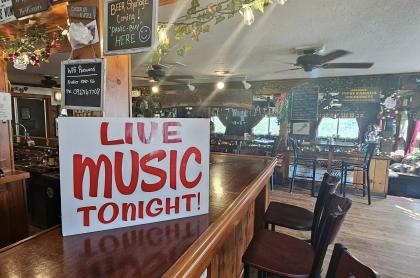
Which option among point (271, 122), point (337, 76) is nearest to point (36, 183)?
point (271, 122)

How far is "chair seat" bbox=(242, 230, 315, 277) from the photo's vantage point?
4.36 feet

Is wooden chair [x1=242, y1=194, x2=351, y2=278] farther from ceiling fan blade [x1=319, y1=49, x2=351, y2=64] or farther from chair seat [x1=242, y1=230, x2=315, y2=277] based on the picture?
ceiling fan blade [x1=319, y1=49, x2=351, y2=64]

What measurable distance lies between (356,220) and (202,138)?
3733 mm

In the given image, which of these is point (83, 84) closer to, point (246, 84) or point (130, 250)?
point (130, 250)

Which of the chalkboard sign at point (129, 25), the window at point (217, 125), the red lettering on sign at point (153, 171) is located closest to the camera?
the red lettering on sign at point (153, 171)

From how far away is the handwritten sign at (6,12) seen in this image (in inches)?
62.5

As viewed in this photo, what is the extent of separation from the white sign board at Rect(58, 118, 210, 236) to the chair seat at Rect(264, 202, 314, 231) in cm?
112

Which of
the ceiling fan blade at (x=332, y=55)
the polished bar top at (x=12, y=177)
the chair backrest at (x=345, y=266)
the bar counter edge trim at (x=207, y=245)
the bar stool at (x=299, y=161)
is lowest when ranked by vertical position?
the bar stool at (x=299, y=161)

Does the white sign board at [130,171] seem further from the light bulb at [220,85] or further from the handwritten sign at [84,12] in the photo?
the light bulb at [220,85]

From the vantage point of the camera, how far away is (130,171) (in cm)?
93

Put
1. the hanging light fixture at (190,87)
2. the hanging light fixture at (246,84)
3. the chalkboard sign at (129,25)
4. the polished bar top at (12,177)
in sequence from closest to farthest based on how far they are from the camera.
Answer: the chalkboard sign at (129,25)
the polished bar top at (12,177)
the hanging light fixture at (246,84)
the hanging light fixture at (190,87)

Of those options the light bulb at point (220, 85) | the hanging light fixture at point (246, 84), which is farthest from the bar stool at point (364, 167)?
the light bulb at point (220, 85)

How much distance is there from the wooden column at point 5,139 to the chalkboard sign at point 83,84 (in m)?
1.78

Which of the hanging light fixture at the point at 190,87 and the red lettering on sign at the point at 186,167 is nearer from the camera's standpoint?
the red lettering on sign at the point at 186,167
